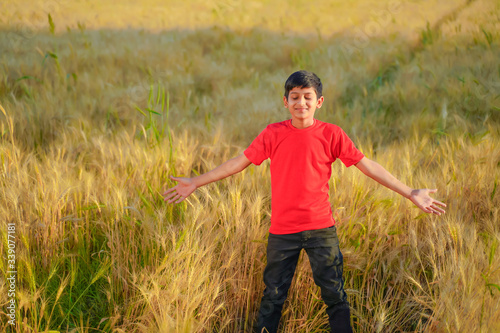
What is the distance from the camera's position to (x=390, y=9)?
6.80 m

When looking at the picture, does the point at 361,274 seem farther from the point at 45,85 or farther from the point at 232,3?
the point at 232,3

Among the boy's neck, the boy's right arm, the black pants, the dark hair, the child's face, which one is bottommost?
the black pants

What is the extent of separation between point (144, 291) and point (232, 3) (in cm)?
691

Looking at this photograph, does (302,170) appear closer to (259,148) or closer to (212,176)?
(259,148)

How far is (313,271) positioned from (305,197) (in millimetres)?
294

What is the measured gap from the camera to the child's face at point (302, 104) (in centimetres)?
160

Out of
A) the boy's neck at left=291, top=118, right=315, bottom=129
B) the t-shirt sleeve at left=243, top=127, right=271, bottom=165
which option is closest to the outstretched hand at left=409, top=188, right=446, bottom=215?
the boy's neck at left=291, top=118, right=315, bottom=129

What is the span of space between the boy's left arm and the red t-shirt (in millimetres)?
56

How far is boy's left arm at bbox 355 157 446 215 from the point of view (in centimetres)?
164

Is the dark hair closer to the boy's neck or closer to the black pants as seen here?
the boy's neck

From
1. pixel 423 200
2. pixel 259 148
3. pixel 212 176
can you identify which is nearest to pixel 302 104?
pixel 259 148

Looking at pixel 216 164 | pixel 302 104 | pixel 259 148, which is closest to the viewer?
pixel 302 104

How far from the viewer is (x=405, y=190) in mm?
1652

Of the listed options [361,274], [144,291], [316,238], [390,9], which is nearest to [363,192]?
[361,274]
